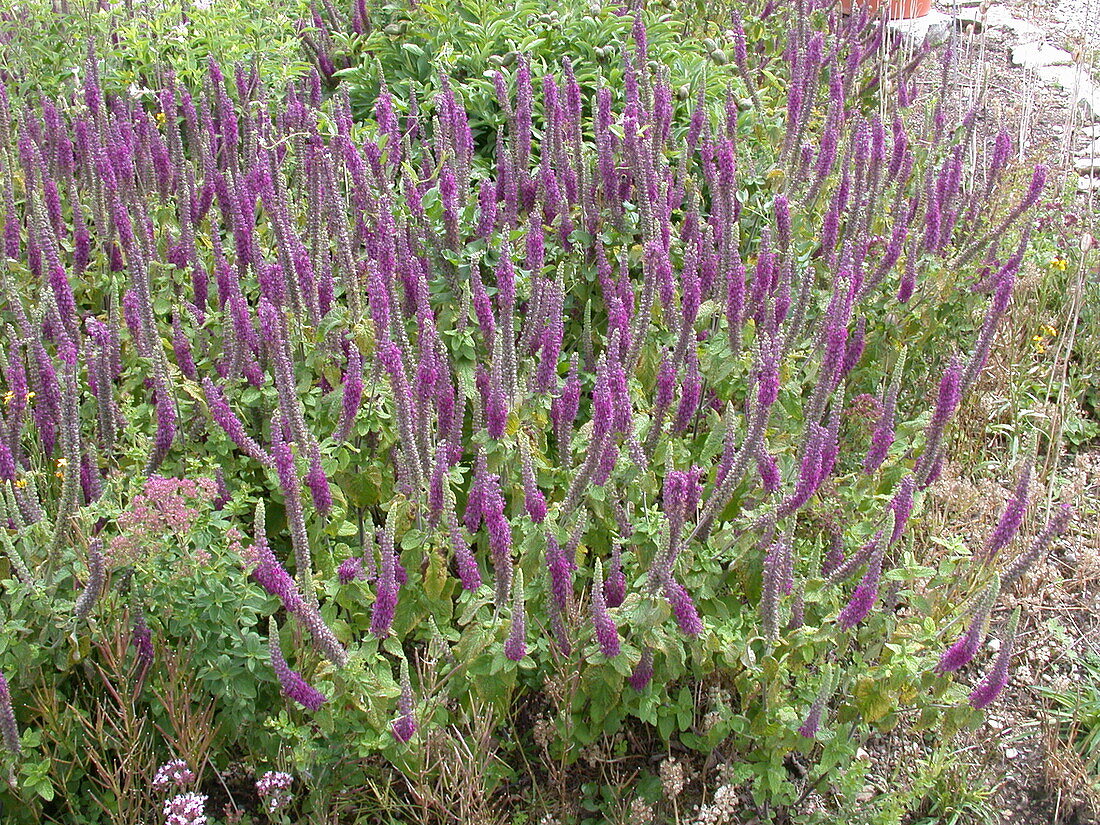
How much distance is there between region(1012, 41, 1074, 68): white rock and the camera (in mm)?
7379

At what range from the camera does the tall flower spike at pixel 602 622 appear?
2.03 meters

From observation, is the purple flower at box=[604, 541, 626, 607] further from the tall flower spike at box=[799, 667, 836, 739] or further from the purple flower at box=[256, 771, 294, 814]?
the purple flower at box=[256, 771, 294, 814]

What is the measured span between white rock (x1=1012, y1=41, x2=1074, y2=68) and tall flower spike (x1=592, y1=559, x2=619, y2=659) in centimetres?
662

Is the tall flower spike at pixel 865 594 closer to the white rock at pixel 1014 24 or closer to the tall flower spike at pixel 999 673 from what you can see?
the tall flower spike at pixel 999 673

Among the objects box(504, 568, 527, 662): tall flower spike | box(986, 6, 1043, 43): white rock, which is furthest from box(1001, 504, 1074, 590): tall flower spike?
box(986, 6, 1043, 43): white rock

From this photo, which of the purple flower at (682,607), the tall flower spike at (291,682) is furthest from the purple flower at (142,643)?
the purple flower at (682,607)

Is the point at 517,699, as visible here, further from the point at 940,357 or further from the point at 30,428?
the point at 940,357

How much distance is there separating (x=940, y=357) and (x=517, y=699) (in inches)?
84.2

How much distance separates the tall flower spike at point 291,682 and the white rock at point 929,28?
19.9 feet

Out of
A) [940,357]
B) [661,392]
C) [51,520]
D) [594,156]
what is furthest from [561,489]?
[940,357]

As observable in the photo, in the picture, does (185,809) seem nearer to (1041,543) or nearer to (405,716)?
(405,716)

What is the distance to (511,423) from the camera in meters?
2.51

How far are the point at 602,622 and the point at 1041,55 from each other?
23.0 ft

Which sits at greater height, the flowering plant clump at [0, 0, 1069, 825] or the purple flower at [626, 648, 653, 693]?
the flowering plant clump at [0, 0, 1069, 825]
